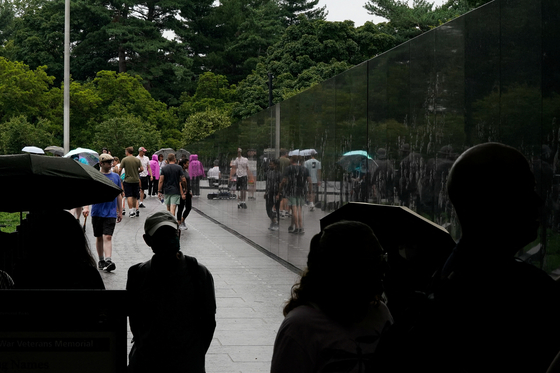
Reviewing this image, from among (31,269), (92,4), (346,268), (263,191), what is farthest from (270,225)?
(92,4)

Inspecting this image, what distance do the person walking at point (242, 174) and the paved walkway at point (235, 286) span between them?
0.92 metres

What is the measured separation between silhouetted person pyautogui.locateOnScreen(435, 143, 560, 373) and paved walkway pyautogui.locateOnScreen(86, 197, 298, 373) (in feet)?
15.1

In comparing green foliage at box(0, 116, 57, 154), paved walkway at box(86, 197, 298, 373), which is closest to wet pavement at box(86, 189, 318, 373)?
paved walkway at box(86, 197, 298, 373)

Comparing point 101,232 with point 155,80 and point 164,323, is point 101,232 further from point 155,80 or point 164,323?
point 155,80

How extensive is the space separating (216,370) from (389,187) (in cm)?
298

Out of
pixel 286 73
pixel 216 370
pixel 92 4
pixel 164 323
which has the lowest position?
pixel 216 370

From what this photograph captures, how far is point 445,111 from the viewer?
687 cm

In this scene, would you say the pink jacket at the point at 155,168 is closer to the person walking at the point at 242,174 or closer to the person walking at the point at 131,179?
the person walking at the point at 131,179

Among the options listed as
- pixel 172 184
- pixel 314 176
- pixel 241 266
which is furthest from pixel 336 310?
pixel 172 184

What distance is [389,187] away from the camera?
8.34 metres

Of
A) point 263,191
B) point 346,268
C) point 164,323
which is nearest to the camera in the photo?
point 346,268

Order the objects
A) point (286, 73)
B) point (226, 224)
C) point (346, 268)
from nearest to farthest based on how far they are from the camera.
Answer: point (346, 268) < point (226, 224) < point (286, 73)

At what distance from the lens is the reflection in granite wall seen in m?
5.30

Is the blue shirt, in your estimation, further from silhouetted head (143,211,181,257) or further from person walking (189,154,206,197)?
person walking (189,154,206,197)
